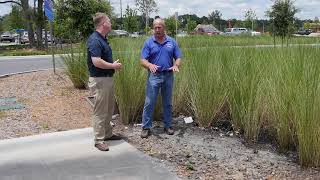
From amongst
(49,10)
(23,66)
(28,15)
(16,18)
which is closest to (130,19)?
(28,15)

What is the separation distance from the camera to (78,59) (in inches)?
403

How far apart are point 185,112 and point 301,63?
2.56m

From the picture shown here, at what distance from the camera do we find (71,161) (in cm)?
536

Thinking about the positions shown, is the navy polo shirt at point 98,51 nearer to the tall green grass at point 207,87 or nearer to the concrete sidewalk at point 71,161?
the concrete sidewalk at point 71,161

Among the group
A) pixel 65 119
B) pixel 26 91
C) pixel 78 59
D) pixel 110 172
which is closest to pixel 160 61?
pixel 110 172

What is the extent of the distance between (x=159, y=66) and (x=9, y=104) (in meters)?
4.18

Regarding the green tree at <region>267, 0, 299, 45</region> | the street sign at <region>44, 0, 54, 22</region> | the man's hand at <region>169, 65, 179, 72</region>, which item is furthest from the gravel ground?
the green tree at <region>267, 0, 299, 45</region>

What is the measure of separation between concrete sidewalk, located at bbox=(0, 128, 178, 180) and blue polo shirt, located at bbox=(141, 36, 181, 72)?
118cm

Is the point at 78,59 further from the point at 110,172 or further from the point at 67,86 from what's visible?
the point at 110,172

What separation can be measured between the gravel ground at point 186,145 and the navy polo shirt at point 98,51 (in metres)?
1.04

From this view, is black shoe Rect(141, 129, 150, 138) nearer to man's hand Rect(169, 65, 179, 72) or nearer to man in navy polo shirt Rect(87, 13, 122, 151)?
man in navy polo shirt Rect(87, 13, 122, 151)

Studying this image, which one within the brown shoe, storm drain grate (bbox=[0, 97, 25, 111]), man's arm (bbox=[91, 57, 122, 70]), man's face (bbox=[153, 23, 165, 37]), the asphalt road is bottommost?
the brown shoe

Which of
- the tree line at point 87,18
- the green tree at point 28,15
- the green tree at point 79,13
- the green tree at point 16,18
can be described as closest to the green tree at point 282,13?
the tree line at point 87,18

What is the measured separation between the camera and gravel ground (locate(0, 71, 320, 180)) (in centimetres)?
501
